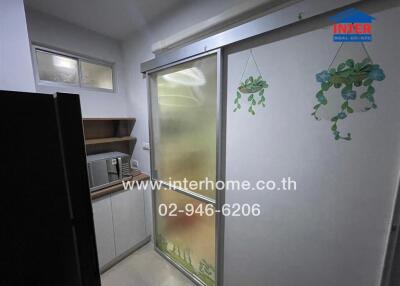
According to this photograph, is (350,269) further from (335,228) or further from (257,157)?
(257,157)

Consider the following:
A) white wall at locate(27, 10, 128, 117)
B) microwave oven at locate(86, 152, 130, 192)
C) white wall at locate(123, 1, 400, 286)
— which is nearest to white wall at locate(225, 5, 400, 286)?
white wall at locate(123, 1, 400, 286)

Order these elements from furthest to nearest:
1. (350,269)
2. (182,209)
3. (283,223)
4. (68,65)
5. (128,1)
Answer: (68,65)
(182,209)
(128,1)
(283,223)
(350,269)

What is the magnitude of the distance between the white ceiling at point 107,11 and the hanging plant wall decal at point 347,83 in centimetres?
135

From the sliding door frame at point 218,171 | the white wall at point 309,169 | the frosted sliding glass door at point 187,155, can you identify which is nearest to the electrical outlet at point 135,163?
the frosted sliding glass door at point 187,155

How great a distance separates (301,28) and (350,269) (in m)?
1.36

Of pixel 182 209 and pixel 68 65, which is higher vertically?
pixel 68 65

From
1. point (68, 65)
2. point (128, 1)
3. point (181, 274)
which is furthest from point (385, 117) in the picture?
point (68, 65)

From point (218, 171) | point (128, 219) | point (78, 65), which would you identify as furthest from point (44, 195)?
point (78, 65)

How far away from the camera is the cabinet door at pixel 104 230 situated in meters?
1.71

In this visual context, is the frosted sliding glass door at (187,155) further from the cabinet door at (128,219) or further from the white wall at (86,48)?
the white wall at (86,48)

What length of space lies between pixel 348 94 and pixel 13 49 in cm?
169

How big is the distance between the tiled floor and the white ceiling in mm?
2672

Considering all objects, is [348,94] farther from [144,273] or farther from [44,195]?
[144,273]

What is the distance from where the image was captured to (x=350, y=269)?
0.92 meters
